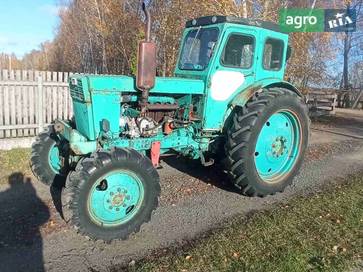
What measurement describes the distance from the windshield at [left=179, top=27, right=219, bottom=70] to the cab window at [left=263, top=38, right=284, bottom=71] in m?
0.89

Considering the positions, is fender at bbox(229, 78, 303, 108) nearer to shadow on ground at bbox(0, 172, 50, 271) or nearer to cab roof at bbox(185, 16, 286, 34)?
cab roof at bbox(185, 16, 286, 34)

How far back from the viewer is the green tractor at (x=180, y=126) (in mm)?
4316

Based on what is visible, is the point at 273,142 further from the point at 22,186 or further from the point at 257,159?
the point at 22,186

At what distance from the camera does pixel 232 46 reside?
5543 mm

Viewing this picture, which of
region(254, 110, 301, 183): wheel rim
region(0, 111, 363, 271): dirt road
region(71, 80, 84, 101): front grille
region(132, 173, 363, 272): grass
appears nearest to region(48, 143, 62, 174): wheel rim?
region(0, 111, 363, 271): dirt road

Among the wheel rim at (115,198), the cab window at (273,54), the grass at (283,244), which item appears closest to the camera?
the grass at (283,244)

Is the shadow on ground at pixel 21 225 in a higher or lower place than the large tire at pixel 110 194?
lower

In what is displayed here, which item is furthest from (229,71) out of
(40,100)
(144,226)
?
(40,100)

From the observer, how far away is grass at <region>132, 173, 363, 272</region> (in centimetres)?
378

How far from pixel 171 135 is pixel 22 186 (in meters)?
2.48

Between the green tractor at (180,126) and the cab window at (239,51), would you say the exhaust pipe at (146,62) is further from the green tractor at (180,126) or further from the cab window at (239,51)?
the cab window at (239,51)

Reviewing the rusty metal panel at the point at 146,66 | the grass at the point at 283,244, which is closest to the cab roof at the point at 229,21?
the rusty metal panel at the point at 146,66

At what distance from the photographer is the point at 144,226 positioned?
4.66 m

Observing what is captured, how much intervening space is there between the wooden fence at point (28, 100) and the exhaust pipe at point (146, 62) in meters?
5.25
